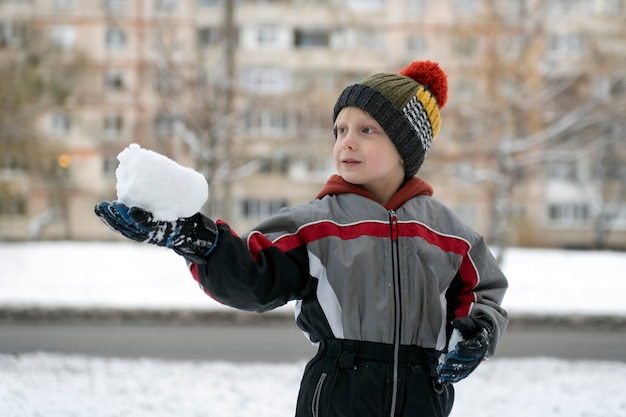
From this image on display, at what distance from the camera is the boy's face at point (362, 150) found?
2021 mm

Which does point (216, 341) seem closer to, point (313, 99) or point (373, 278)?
point (373, 278)

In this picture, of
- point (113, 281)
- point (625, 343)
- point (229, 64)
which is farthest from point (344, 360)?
point (229, 64)

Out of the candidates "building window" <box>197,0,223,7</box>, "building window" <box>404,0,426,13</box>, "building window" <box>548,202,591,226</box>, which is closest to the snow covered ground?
"building window" <box>404,0,426,13</box>

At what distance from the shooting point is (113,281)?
12.4 metres

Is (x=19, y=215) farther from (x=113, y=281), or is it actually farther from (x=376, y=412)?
(x=376, y=412)

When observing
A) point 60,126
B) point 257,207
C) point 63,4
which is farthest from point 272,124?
point 63,4

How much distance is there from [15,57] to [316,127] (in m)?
7.46

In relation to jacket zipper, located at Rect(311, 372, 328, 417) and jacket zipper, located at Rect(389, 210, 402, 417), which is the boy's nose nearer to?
jacket zipper, located at Rect(389, 210, 402, 417)

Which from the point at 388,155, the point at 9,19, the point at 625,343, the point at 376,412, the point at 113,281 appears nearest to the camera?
the point at 376,412

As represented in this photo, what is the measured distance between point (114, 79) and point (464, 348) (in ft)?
106

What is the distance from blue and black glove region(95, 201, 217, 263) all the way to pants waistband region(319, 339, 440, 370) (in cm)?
48

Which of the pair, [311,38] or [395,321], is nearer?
[395,321]

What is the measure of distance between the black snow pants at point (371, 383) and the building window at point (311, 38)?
3186 cm

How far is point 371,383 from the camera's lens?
1.86 metres
